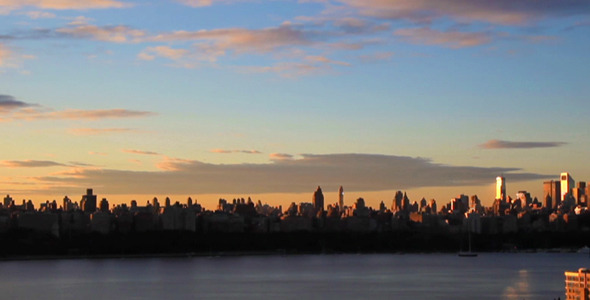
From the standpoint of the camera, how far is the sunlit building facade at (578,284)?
4723 centimetres

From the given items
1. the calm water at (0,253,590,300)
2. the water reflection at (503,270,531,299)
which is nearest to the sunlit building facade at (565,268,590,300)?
the calm water at (0,253,590,300)

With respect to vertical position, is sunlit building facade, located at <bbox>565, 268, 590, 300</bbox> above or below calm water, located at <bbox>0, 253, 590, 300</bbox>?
above

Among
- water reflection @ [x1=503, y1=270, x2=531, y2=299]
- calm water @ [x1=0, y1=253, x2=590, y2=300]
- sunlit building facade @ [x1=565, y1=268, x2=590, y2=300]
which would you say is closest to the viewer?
sunlit building facade @ [x1=565, y1=268, x2=590, y2=300]

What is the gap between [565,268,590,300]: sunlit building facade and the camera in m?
47.2

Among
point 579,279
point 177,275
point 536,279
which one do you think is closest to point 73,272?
point 177,275

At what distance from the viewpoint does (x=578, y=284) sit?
4825cm

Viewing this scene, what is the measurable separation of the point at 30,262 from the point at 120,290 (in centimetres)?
8759

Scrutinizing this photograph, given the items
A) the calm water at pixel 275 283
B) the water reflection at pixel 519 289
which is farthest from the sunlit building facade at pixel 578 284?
Answer: the water reflection at pixel 519 289

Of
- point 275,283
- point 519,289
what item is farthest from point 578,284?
point 275,283

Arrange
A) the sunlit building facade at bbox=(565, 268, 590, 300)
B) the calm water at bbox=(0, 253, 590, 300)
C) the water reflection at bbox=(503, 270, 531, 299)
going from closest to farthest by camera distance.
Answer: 1. the sunlit building facade at bbox=(565, 268, 590, 300)
2. the water reflection at bbox=(503, 270, 531, 299)
3. the calm water at bbox=(0, 253, 590, 300)

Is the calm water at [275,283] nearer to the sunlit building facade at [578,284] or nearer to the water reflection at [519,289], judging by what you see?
the water reflection at [519,289]

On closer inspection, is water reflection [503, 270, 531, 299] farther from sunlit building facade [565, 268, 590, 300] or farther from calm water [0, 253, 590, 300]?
sunlit building facade [565, 268, 590, 300]

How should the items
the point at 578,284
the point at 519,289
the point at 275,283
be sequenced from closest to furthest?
the point at 578,284 < the point at 519,289 < the point at 275,283

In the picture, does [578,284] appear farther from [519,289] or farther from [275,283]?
[275,283]
